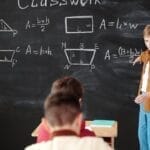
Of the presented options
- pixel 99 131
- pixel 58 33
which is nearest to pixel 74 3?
pixel 58 33

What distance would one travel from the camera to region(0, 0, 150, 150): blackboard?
418 centimetres

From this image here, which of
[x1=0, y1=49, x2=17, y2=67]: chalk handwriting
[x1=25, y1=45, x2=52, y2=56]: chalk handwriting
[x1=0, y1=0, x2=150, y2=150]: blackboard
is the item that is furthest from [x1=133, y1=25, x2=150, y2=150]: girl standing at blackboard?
[x1=0, y1=49, x2=17, y2=67]: chalk handwriting

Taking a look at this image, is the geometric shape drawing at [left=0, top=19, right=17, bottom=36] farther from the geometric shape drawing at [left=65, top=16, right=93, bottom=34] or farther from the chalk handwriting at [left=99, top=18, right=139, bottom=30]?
the chalk handwriting at [left=99, top=18, right=139, bottom=30]

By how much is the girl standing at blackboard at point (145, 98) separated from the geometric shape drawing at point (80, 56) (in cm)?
53

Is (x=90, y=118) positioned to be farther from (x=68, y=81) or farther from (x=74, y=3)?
(x=68, y=81)

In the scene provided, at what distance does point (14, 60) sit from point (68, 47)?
0.64 m

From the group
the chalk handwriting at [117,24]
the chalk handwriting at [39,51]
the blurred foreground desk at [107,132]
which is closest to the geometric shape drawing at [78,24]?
the chalk handwriting at [117,24]

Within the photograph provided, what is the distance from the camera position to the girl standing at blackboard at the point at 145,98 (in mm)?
3689

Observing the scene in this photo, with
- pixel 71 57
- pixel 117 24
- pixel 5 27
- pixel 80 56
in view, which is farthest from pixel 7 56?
pixel 117 24

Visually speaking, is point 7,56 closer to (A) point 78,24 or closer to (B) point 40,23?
(B) point 40,23

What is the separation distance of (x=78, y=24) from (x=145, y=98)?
1.14m

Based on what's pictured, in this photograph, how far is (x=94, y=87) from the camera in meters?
4.33

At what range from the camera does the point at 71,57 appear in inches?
172

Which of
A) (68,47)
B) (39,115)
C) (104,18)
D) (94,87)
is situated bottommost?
(39,115)
